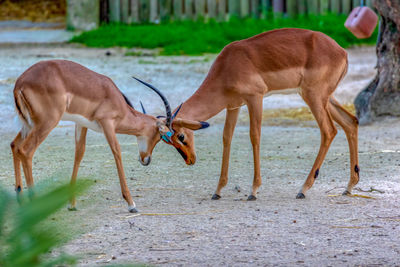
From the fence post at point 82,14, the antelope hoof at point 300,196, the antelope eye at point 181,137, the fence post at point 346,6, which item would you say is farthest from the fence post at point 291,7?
the antelope eye at point 181,137

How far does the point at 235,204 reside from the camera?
491 centimetres

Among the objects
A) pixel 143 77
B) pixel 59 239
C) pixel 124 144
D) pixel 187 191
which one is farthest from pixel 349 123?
pixel 143 77

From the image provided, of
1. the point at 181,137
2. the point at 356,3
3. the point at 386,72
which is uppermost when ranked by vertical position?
the point at 181,137

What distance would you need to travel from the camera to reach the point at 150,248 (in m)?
3.68

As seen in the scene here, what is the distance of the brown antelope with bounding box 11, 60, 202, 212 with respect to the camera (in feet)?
14.2

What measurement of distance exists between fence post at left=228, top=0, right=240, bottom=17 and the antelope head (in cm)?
1042

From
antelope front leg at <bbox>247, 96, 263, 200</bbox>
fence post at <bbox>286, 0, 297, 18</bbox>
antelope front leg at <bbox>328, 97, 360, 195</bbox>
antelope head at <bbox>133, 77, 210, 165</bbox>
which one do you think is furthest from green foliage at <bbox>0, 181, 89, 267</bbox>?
fence post at <bbox>286, 0, 297, 18</bbox>

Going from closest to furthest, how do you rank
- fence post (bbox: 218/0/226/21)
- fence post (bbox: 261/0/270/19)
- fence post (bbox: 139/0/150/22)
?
1. fence post (bbox: 261/0/270/19)
2. fence post (bbox: 218/0/226/21)
3. fence post (bbox: 139/0/150/22)

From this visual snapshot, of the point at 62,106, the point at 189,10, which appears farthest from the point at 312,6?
the point at 62,106

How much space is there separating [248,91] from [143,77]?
21.0ft

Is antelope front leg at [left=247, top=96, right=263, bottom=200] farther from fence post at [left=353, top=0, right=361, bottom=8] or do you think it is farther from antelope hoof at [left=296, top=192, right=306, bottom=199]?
fence post at [left=353, top=0, right=361, bottom=8]

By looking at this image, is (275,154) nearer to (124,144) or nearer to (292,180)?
(292,180)

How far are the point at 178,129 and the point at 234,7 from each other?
34.7 feet

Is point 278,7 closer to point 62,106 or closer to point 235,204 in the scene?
point 235,204
